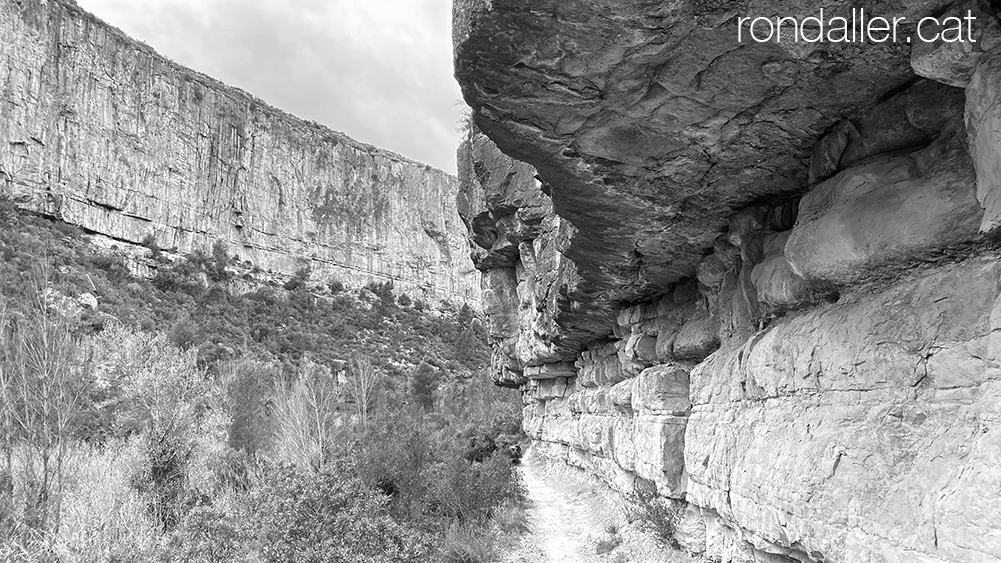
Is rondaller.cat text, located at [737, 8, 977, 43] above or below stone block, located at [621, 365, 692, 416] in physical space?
above

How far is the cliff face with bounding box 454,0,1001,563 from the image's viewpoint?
227 centimetres

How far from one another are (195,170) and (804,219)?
53.5m

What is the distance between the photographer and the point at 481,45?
8.86 ft

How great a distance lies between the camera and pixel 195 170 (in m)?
48.0

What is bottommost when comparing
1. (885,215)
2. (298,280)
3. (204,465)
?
(204,465)

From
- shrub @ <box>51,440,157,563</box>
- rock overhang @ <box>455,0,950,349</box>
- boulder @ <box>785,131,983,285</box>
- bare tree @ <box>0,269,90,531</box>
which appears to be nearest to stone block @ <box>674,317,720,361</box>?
rock overhang @ <box>455,0,950,349</box>

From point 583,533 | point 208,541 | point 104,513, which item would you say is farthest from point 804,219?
point 104,513

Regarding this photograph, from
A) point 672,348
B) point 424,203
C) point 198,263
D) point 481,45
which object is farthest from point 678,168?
point 424,203

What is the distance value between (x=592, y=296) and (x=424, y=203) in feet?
204

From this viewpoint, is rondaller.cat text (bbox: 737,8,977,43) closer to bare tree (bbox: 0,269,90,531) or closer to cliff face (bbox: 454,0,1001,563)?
cliff face (bbox: 454,0,1001,563)

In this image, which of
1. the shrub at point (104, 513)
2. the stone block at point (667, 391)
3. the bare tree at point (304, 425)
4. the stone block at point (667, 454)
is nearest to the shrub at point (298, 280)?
the bare tree at point (304, 425)

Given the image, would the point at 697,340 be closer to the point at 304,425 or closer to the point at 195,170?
Result: the point at 304,425

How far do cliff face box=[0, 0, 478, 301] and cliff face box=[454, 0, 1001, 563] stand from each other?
4339 centimetres

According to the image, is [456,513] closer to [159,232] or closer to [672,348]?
[672,348]
